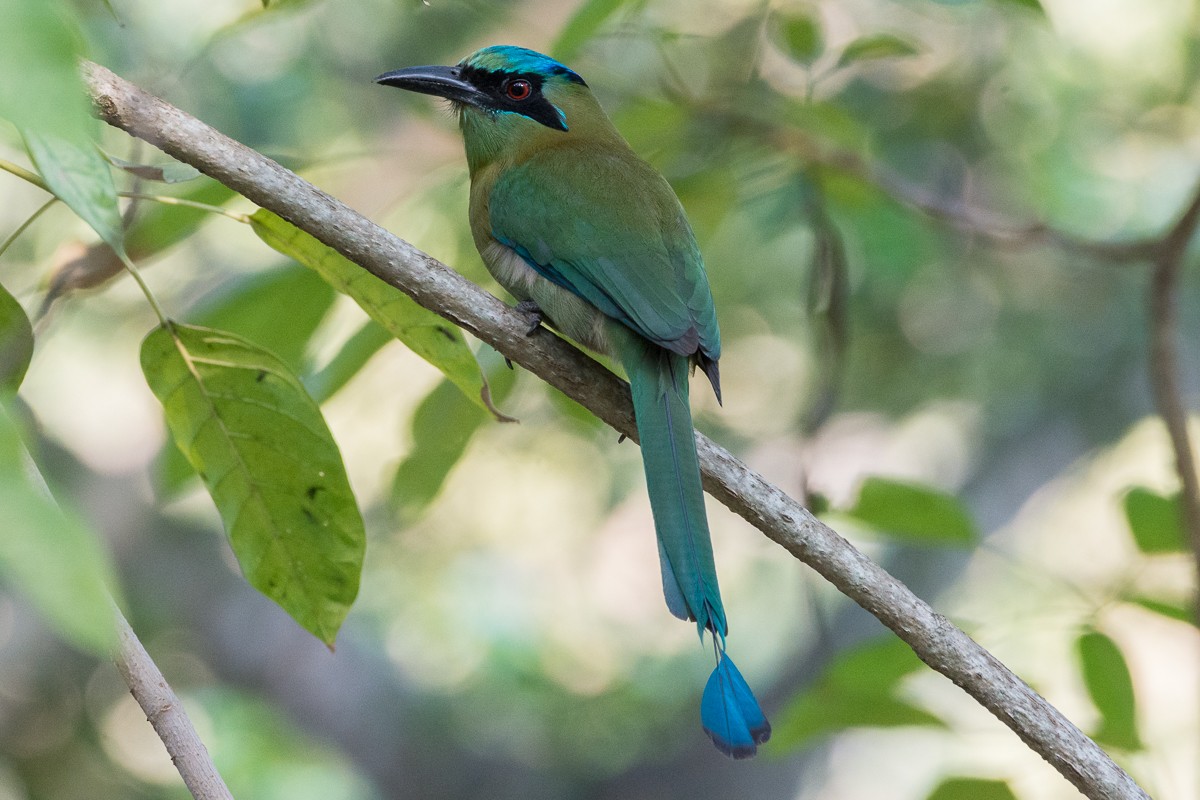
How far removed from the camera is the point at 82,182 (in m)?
0.87

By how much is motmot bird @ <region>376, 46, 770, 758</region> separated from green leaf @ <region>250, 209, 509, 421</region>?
0.36 metres

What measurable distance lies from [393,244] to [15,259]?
394 cm

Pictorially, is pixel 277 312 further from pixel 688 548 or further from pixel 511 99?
pixel 511 99

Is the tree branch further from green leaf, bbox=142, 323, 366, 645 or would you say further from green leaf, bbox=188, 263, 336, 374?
green leaf, bbox=188, 263, 336, 374

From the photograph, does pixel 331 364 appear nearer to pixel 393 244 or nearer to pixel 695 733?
pixel 393 244

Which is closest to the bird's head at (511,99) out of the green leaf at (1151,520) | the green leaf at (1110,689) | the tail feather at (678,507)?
the tail feather at (678,507)

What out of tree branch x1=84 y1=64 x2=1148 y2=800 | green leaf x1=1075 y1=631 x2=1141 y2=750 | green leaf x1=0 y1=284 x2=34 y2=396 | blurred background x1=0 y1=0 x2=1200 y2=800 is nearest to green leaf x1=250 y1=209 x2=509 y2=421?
tree branch x1=84 y1=64 x2=1148 y2=800

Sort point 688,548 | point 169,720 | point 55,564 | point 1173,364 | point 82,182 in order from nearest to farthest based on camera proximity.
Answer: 1. point 55,564
2. point 82,182
3. point 169,720
4. point 688,548
5. point 1173,364

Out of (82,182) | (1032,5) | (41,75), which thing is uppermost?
(41,75)

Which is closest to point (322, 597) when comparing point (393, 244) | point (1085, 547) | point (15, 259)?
point (393, 244)

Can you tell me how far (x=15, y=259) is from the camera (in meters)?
4.72

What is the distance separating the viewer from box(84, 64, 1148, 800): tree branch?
1.23m

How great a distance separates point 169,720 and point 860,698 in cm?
112

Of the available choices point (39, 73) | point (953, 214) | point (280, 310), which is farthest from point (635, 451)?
point (39, 73)
